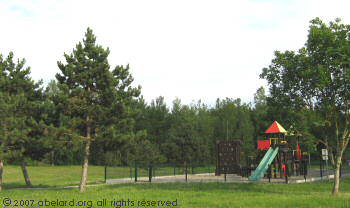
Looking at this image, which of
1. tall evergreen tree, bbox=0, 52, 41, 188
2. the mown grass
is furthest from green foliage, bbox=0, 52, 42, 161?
the mown grass

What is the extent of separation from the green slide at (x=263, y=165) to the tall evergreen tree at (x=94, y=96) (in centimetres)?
902

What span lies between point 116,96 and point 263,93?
174 feet

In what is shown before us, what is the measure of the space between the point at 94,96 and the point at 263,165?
41.0ft

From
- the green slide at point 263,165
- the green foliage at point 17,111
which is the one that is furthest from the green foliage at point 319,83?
the green foliage at point 17,111

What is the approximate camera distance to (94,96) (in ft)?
64.9

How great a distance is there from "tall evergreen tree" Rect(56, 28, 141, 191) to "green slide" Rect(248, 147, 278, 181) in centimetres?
902

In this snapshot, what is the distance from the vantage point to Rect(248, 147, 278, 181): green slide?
22062 mm

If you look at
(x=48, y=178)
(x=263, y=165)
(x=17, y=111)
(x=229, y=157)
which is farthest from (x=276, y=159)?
(x=48, y=178)

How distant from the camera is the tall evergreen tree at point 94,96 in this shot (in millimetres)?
19078

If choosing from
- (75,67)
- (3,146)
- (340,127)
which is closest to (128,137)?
(75,67)

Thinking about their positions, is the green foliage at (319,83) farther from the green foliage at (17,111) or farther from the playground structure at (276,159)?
the green foliage at (17,111)

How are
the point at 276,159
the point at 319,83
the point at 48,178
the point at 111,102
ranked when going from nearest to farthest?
1. the point at 319,83
2. the point at 111,102
3. the point at 276,159
4. the point at 48,178

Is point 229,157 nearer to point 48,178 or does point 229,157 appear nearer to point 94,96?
point 94,96

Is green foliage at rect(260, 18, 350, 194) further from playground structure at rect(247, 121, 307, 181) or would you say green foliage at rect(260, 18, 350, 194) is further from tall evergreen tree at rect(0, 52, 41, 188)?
tall evergreen tree at rect(0, 52, 41, 188)
